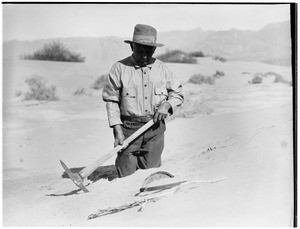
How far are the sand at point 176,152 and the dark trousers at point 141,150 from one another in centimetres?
17

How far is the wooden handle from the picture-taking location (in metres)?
5.74

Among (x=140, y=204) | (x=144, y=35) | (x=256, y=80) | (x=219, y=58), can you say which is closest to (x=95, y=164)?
(x=140, y=204)

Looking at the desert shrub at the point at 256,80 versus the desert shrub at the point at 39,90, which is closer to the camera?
the desert shrub at the point at 39,90

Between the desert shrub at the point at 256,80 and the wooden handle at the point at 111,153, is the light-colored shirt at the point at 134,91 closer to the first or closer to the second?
the wooden handle at the point at 111,153

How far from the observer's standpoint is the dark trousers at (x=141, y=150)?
5.95m

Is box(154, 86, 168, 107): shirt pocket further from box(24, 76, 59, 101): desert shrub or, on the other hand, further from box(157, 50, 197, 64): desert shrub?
box(24, 76, 59, 101): desert shrub

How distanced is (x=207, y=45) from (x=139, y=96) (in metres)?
1.14

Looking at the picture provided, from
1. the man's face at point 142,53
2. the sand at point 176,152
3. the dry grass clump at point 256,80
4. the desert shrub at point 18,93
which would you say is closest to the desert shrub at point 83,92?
the sand at point 176,152

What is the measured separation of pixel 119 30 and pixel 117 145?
124 cm

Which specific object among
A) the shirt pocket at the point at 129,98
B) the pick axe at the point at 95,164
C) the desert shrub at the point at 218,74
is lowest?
the pick axe at the point at 95,164

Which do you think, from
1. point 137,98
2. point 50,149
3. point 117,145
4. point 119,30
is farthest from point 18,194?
point 119,30

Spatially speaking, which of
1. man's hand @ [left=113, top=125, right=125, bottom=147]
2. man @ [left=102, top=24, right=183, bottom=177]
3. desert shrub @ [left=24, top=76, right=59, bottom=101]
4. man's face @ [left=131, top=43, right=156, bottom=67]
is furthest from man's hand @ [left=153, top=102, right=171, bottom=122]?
desert shrub @ [left=24, top=76, right=59, bottom=101]

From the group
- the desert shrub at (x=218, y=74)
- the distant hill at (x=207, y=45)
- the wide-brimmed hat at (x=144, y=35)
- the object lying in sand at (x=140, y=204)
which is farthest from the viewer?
the desert shrub at (x=218, y=74)

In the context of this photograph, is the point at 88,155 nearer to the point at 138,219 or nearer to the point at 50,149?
the point at 50,149
